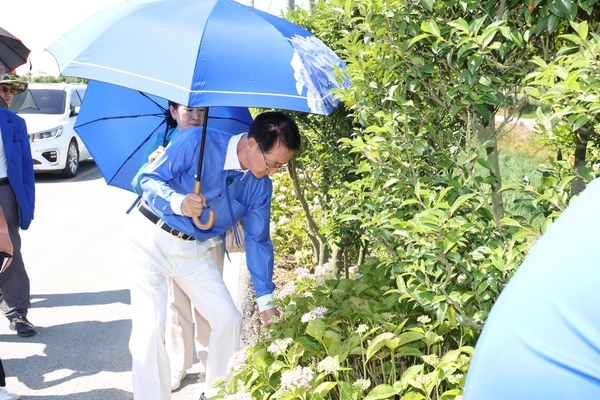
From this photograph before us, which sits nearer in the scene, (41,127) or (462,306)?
(462,306)

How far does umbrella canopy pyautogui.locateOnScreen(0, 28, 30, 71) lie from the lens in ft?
15.2

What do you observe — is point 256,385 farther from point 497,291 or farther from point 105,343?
point 105,343

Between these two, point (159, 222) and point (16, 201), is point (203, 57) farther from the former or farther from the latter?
point (16, 201)

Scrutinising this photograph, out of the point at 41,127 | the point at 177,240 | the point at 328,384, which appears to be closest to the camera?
the point at 328,384

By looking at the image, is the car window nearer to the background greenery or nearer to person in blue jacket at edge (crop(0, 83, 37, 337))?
person in blue jacket at edge (crop(0, 83, 37, 337))

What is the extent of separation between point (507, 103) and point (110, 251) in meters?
6.07

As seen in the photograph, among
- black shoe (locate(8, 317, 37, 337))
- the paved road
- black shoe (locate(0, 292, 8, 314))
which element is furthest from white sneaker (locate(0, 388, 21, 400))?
black shoe (locate(0, 292, 8, 314))

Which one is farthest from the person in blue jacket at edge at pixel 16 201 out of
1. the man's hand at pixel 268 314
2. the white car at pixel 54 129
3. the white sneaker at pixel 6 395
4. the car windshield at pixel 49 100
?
the car windshield at pixel 49 100

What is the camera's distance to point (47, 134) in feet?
42.5

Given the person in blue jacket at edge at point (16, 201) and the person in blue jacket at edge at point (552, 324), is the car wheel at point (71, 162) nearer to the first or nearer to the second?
the person in blue jacket at edge at point (16, 201)

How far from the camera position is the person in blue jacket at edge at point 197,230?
338 cm

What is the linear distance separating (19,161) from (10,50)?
906mm

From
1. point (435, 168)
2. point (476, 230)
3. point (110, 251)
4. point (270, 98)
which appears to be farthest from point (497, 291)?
point (110, 251)

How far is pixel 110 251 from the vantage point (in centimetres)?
800
